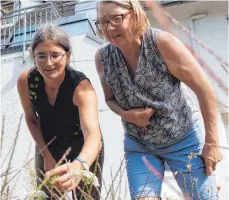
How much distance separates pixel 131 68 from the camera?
1929 millimetres

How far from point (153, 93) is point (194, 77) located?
20 centimetres

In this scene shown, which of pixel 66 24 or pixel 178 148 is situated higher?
pixel 66 24

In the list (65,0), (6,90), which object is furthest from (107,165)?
(65,0)

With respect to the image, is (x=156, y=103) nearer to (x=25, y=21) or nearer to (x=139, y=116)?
(x=139, y=116)

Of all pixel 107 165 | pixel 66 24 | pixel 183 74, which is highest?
pixel 66 24

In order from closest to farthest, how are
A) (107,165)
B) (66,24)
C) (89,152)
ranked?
(89,152) → (107,165) → (66,24)

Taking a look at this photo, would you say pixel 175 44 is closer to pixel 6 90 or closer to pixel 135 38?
pixel 135 38

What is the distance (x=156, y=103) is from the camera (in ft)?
6.16

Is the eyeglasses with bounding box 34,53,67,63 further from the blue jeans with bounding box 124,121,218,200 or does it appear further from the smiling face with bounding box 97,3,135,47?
the blue jeans with bounding box 124,121,218,200

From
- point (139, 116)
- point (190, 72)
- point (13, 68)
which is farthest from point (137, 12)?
point (13, 68)

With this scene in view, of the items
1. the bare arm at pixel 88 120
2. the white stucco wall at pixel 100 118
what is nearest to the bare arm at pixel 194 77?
the bare arm at pixel 88 120

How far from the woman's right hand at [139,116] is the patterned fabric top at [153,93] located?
5 centimetres

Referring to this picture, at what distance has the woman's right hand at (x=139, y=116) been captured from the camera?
1.83m

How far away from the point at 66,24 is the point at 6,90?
1148mm
